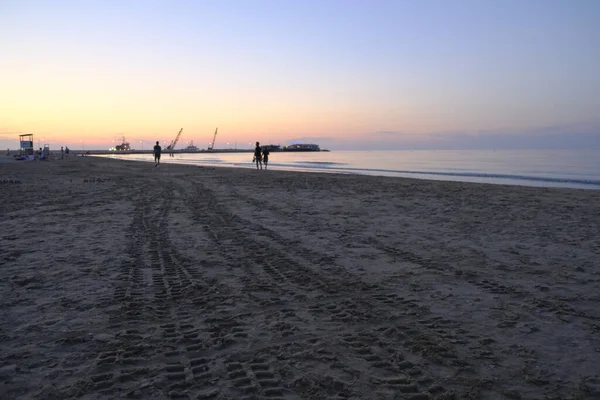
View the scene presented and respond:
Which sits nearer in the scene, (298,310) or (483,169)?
(298,310)

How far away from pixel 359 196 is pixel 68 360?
11886 millimetres

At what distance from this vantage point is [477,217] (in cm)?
1010

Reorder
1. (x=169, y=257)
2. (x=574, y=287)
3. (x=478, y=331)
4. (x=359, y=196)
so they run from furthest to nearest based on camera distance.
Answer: (x=359, y=196), (x=169, y=257), (x=574, y=287), (x=478, y=331)

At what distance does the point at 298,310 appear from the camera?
13.8ft

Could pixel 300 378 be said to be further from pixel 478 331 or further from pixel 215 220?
pixel 215 220

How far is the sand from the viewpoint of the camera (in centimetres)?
294

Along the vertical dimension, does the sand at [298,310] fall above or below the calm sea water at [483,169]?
below

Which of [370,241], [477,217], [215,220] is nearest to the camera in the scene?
[370,241]

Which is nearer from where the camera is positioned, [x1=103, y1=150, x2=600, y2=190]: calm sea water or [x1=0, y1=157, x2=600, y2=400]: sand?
[x1=0, y1=157, x2=600, y2=400]: sand

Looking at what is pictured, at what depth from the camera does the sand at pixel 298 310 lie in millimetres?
2938

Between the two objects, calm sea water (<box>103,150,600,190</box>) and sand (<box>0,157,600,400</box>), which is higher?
calm sea water (<box>103,150,600,190</box>)

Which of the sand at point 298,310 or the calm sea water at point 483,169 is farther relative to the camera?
the calm sea water at point 483,169

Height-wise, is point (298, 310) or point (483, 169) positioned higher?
point (483, 169)

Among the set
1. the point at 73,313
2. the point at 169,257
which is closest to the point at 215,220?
the point at 169,257
